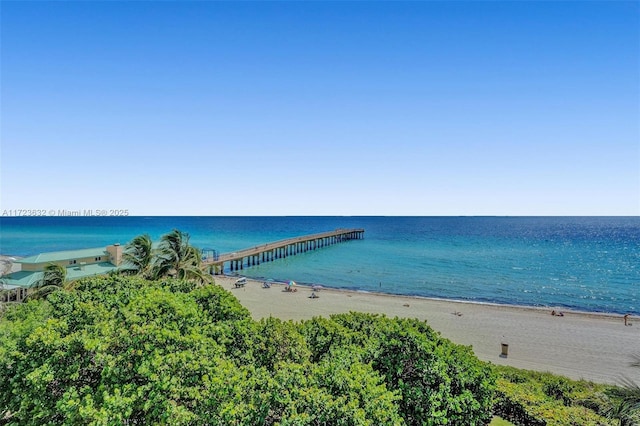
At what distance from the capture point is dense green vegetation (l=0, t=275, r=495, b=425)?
6.86 metres

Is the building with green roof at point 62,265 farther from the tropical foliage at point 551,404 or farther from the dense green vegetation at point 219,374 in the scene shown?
the tropical foliage at point 551,404

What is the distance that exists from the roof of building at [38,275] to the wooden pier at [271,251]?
586 inches

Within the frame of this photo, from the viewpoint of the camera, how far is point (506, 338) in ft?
73.7

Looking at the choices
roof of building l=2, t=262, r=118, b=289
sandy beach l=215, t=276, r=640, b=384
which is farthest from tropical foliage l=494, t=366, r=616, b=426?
roof of building l=2, t=262, r=118, b=289

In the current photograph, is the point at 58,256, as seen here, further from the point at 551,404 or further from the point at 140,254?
the point at 551,404

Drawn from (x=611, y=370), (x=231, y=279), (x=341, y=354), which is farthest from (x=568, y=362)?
(x=231, y=279)

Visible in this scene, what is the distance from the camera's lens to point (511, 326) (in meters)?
24.9

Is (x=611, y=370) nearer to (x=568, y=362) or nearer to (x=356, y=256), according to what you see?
(x=568, y=362)

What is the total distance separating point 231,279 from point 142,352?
34.2 meters

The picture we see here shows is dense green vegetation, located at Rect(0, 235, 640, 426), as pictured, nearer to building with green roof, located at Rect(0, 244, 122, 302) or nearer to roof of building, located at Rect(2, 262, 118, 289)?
roof of building, located at Rect(2, 262, 118, 289)

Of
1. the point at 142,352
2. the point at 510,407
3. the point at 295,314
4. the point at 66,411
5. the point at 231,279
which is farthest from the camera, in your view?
the point at 231,279

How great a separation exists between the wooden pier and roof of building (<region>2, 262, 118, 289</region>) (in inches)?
586

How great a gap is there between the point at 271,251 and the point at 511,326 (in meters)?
43.6

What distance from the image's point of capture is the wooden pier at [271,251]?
4617 cm
